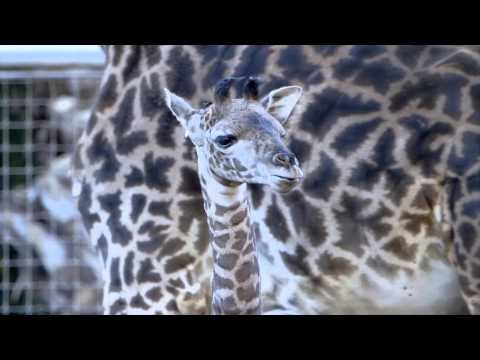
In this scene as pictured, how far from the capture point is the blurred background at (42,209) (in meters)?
4.21

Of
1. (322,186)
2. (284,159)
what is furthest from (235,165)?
(322,186)

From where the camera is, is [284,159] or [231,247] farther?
[231,247]

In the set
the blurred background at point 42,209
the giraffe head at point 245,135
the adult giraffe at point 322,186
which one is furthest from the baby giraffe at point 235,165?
the blurred background at point 42,209

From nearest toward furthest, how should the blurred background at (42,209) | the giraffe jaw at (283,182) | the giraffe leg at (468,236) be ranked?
1. the giraffe jaw at (283,182)
2. the giraffe leg at (468,236)
3. the blurred background at (42,209)

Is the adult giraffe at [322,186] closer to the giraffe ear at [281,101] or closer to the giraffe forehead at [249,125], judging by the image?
the giraffe ear at [281,101]

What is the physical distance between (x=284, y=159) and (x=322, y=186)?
706 millimetres

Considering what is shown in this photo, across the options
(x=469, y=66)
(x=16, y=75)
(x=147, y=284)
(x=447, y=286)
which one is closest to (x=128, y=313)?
(x=147, y=284)

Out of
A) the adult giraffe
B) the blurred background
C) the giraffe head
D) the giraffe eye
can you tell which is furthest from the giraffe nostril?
the blurred background

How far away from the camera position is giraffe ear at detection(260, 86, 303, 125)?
8.33ft

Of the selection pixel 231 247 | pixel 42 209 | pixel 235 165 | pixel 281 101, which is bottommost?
pixel 231 247

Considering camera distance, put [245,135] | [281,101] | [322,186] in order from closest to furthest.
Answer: [245,135], [281,101], [322,186]

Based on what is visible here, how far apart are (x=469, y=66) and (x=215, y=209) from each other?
755 mm

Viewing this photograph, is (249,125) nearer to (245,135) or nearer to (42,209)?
(245,135)

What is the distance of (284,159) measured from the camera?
7.51 feet
